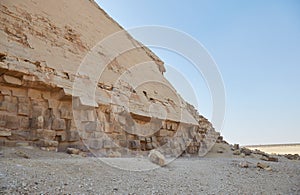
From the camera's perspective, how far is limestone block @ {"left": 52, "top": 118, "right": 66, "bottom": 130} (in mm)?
4992

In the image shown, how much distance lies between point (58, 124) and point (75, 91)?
805 mm

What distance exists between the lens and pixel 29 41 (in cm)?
534

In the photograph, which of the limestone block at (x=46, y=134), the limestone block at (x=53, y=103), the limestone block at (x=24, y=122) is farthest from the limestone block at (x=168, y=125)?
the limestone block at (x=24, y=122)

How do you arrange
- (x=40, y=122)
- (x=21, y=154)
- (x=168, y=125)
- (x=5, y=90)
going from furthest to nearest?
(x=168, y=125)
(x=40, y=122)
(x=5, y=90)
(x=21, y=154)

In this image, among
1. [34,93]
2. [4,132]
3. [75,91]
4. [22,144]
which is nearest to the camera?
[4,132]

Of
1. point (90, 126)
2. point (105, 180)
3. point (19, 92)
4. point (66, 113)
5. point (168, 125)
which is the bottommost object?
point (105, 180)

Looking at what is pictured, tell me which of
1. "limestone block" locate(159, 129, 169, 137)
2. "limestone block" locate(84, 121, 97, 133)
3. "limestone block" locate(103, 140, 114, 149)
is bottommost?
"limestone block" locate(103, 140, 114, 149)

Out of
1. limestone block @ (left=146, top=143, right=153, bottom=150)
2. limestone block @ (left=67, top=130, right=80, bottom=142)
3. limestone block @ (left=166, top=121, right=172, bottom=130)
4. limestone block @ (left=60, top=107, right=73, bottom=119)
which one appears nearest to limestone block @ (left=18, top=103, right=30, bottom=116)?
limestone block @ (left=60, top=107, right=73, bottom=119)

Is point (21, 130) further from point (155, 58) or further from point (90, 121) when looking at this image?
point (155, 58)

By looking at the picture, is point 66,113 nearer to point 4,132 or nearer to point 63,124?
point 63,124

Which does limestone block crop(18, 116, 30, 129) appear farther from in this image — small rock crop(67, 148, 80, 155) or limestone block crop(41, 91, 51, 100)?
small rock crop(67, 148, 80, 155)

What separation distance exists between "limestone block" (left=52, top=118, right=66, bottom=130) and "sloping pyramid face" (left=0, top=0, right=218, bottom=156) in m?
0.02

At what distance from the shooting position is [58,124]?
16.6 feet

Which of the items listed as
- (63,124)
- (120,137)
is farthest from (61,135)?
(120,137)
